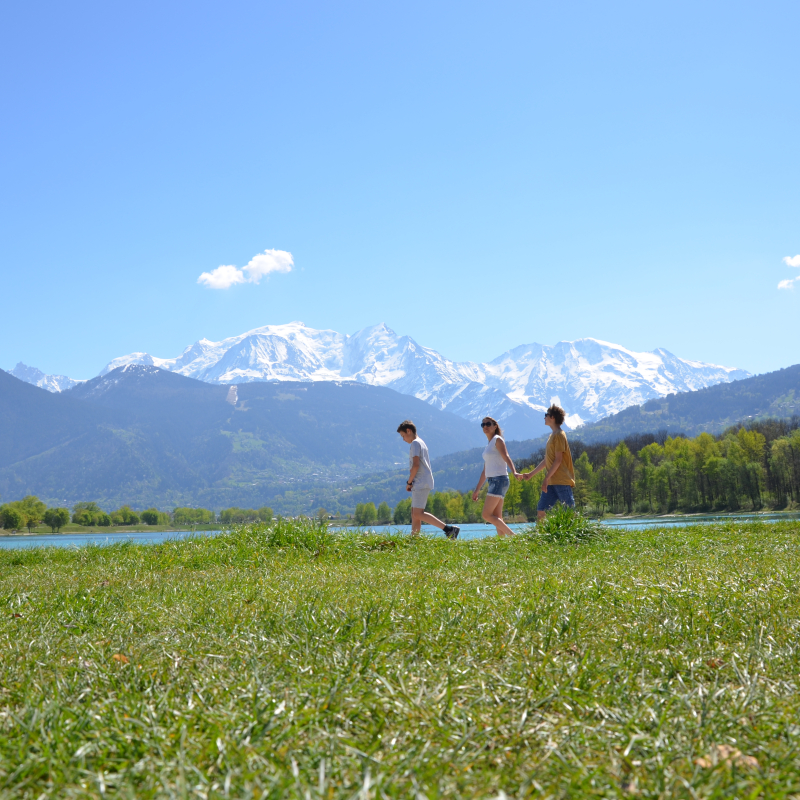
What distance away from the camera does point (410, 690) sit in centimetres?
302

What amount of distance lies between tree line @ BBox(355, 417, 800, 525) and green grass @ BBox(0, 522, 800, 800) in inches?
3453

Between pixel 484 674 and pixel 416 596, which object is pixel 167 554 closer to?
pixel 416 596

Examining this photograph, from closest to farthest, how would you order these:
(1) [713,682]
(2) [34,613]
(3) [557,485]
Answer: (1) [713,682] → (2) [34,613] → (3) [557,485]

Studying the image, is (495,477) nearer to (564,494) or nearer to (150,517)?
(564,494)

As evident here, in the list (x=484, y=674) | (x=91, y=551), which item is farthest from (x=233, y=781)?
(x=91, y=551)

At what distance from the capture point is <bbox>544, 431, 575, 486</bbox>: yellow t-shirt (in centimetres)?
1284

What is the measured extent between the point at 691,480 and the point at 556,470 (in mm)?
108662

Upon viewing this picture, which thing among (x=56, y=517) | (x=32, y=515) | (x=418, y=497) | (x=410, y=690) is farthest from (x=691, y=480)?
(x=410, y=690)

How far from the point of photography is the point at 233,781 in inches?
86.1

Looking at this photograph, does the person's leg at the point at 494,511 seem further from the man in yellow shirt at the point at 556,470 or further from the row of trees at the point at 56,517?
the row of trees at the point at 56,517

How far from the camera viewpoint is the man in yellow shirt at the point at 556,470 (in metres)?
12.8

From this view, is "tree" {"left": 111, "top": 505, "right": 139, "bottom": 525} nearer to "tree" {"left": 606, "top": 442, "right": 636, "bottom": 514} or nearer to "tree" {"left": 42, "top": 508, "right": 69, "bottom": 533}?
"tree" {"left": 42, "top": 508, "right": 69, "bottom": 533}

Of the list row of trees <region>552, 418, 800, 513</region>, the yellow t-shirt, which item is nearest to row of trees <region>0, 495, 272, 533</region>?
the yellow t-shirt

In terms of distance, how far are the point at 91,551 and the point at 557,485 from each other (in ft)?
32.2
